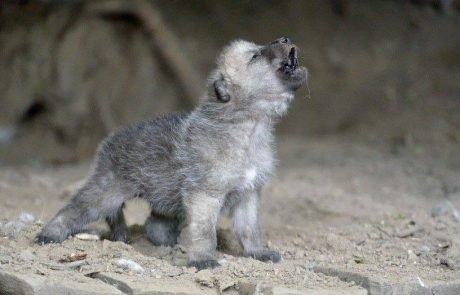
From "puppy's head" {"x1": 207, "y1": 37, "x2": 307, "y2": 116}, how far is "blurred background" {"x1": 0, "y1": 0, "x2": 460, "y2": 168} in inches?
218

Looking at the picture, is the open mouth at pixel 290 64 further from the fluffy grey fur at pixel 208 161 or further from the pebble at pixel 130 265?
the pebble at pixel 130 265

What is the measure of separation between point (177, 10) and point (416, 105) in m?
3.52

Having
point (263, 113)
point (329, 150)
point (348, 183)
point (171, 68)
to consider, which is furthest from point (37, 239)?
point (171, 68)

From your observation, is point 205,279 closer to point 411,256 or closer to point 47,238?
point 47,238

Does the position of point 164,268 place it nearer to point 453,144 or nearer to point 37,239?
point 37,239

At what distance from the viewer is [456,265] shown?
5426 mm

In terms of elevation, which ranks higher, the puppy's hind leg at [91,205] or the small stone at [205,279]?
the puppy's hind leg at [91,205]

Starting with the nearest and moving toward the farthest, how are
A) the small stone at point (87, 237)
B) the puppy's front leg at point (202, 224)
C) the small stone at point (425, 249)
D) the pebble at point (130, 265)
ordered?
the pebble at point (130, 265) → the puppy's front leg at point (202, 224) → the small stone at point (87, 237) → the small stone at point (425, 249)

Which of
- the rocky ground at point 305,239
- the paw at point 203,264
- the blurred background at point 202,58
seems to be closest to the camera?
the rocky ground at point 305,239

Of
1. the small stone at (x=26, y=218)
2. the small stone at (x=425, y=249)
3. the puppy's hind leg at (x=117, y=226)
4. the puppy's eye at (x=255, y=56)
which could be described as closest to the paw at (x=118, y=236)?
the puppy's hind leg at (x=117, y=226)

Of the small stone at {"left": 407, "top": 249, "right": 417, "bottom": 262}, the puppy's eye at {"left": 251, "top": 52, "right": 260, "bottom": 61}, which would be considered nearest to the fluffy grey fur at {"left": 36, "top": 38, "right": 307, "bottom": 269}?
the puppy's eye at {"left": 251, "top": 52, "right": 260, "bottom": 61}

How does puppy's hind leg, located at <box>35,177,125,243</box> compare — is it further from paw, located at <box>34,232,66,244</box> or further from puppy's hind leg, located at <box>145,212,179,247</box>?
puppy's hind leg, located at <box>145,212,179,247</box>

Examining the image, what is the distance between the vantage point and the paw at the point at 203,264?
519 cm

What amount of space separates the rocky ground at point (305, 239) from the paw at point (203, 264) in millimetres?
66
